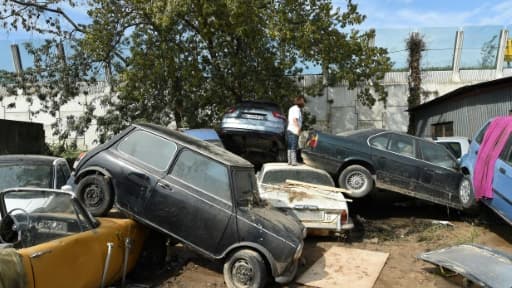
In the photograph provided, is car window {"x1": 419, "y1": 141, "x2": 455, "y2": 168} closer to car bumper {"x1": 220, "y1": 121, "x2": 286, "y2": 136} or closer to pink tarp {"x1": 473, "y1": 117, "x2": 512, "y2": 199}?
pink tarp {"x1": 473, "y1": 117, "x2": 512, "y2": 199}

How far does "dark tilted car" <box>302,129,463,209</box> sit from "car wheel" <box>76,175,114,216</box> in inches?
188

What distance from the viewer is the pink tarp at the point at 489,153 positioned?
27.7 feet

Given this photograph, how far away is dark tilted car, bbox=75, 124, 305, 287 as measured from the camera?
21.1 ft

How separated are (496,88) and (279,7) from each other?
7.13 m

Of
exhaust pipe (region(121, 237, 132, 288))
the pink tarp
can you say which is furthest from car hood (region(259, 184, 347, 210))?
exhaust pipe (region(121, 237, 132, 288))

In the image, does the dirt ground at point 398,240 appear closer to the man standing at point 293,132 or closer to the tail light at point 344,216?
the tail light at point 344,216

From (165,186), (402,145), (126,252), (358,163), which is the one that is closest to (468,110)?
(402,145)

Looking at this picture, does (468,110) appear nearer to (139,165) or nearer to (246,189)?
(246,189)

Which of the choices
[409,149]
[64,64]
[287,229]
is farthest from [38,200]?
[64,64]

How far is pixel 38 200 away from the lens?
17.2 ft

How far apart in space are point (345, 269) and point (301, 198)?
64.6 inches

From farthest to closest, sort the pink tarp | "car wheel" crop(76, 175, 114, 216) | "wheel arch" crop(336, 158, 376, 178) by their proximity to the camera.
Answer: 1. "wheel arch" crop(336, 158, 376, 178)
2. the pink tarp
3. "car wheel" crop(76, 175, 114, 216)

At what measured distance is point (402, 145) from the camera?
1022cm

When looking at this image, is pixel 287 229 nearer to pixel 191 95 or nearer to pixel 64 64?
pixel 191 95
